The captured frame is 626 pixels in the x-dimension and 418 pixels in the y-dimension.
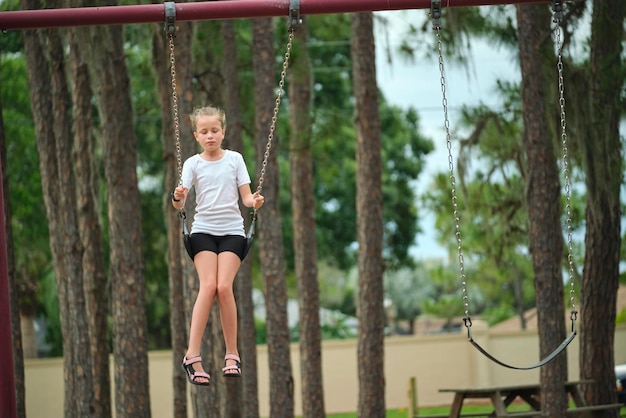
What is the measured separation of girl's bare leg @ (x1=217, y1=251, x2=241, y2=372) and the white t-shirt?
17 cm

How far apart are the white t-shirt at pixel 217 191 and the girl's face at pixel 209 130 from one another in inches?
5.3

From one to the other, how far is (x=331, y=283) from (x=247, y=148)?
918 inches

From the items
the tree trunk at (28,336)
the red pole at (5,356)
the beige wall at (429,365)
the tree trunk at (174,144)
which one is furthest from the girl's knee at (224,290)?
the tree trunk at (28,336)

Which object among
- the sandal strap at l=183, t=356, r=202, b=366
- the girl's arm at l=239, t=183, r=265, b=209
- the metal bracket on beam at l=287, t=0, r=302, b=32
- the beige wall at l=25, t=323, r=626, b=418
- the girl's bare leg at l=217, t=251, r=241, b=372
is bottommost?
the beige wall at l=25, t=323, r=626, b=418

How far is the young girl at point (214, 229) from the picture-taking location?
25.5 ft

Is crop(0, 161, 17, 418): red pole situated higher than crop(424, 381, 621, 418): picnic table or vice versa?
crop(0, 161, 17, 418): red pole

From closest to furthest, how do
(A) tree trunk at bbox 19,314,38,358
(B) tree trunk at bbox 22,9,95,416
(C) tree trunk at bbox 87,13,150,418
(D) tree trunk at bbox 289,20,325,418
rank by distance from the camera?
(C) tree trunk at bbox 87,13,150,418 → (B) tree trunk at bbox 22,9,95,416 → (D) tree trunk at bbox 289,20,325,418 → (A) tree trunk at bbox 19,314,38,358

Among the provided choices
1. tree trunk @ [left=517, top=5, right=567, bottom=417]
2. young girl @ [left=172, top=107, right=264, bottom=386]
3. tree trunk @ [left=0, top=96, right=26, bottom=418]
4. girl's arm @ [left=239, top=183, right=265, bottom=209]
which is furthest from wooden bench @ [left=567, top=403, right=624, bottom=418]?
girl's arm @ [left=239, top=183, right=265, bottom=209]

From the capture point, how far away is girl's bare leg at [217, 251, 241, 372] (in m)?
7.76

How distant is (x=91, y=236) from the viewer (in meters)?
15.7

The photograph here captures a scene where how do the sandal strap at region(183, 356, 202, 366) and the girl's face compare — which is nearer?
the sandal strap at region(183, 356, 202, 366)

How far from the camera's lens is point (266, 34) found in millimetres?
16125

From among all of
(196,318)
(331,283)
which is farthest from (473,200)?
(331,283)

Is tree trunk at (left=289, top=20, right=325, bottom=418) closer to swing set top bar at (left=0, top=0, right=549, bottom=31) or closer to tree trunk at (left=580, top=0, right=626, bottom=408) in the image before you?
tree trunk at (left=580, top=0, right=626, bottom=408)
